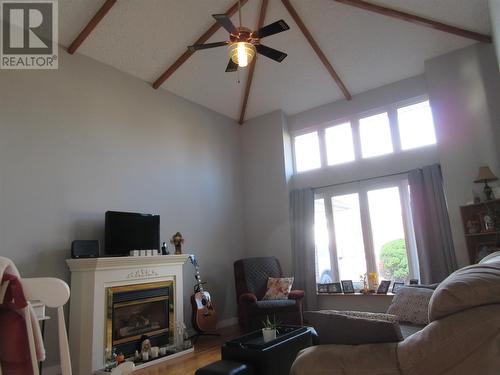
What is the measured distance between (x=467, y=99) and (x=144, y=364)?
18.1 feet

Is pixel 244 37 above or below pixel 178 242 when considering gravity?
above

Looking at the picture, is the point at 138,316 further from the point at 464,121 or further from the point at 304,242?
the point at 464,121

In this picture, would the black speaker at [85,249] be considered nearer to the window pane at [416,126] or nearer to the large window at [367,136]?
the large window at [367,136]

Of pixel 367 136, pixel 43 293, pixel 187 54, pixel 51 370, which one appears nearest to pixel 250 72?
pixel 187 54

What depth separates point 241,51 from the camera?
Result: 3.35 metres

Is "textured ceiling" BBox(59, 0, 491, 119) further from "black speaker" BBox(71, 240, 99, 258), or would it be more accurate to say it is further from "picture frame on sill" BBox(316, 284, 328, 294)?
"picture frame on sill" BBox(316, 284, 328, 294)

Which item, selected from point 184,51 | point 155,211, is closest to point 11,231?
point 155,211

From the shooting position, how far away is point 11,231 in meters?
3.74

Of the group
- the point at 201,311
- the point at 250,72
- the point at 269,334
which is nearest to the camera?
the point at 269,334

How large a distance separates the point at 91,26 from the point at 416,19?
422 cm

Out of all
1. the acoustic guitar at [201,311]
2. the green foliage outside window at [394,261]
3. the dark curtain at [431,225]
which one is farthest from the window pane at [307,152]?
the acoustic guitar at [201,311]

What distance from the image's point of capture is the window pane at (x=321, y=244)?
6266mm

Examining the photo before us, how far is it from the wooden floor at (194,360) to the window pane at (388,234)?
272cm

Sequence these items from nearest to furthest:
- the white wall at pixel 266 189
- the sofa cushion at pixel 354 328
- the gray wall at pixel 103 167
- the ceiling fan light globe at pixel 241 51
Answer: the sofa cushion at pixel 354 328 < the ceiling fan light globe at pixel 241 51 < the gray wall at pixel 103 167 < the white wall at pixel 266 189
